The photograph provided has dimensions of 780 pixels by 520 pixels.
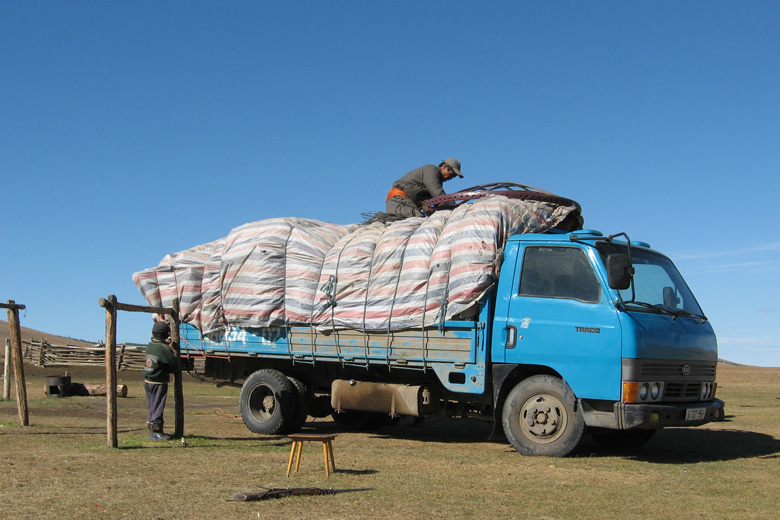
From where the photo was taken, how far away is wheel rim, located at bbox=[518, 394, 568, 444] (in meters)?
10.4

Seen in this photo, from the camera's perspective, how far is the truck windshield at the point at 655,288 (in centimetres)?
1028

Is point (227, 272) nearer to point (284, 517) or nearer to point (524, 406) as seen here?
point (524, 406)

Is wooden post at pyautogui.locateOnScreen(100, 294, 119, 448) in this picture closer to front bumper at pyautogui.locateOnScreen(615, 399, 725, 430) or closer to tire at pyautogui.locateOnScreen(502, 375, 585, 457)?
tire at pyautogui.locateOnScreen(502, 375, 585, 457)

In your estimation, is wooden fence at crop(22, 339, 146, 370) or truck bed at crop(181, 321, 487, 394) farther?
wooden fence at crop(22, 339, 146, 370)

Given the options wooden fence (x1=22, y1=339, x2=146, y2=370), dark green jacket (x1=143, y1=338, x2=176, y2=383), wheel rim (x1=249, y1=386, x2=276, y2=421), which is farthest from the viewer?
wooden fence (x1=22, y1=339, x2=146, y2=370)

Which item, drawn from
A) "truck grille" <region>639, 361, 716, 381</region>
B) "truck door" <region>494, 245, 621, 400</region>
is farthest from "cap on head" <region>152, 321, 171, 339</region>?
"truck grille" <region>639, 361, 716, 381</region>

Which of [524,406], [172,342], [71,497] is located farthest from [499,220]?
[71,497]

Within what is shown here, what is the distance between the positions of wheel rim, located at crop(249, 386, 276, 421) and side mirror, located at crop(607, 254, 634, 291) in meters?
6.20

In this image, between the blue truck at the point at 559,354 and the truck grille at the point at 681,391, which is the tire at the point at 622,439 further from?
the truck grille at the point at 681,391

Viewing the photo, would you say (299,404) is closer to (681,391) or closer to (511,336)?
(511,336)

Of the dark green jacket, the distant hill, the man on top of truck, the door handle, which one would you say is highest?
the man on top of truck

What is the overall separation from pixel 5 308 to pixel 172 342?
315 centimetres

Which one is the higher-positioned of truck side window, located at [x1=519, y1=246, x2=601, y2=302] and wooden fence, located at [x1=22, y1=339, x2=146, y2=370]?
truck side window, located at [x1=519, y1=246, x2=601, y2=302]

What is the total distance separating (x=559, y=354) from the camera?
10305mm
